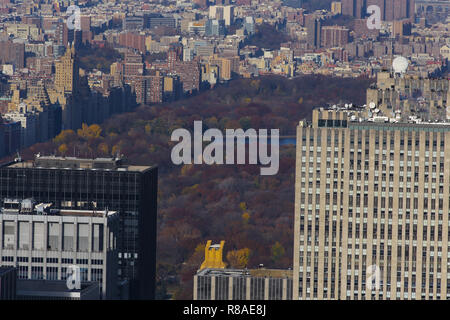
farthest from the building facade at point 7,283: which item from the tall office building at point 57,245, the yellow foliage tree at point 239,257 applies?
the yellow foliage tree at point 239,257

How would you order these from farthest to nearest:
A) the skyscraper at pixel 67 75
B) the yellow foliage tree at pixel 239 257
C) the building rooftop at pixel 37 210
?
the skyscraper at pixel 67 75 < the yellow foliage tree at pixel 239 257 < the building rooftop at pixel 37 210

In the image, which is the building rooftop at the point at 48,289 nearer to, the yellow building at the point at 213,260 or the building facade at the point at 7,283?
the building facade at the point at 7,283

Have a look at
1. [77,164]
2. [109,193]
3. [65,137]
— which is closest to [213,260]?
[77,164]

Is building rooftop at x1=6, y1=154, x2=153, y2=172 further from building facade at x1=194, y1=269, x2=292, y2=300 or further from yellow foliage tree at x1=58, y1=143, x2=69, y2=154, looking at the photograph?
yellow foliage tree at x1=58, y1=143, x2=69, y2=154

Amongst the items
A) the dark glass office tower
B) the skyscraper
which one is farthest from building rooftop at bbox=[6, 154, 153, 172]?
the skyscraper

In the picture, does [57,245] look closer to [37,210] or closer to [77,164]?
[37,210]

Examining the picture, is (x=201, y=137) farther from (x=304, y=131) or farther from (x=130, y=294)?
(x=304, y=131)

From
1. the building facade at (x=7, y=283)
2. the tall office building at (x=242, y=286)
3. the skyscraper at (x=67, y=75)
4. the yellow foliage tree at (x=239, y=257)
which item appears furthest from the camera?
the skyscraper at (x=67, y=75)
